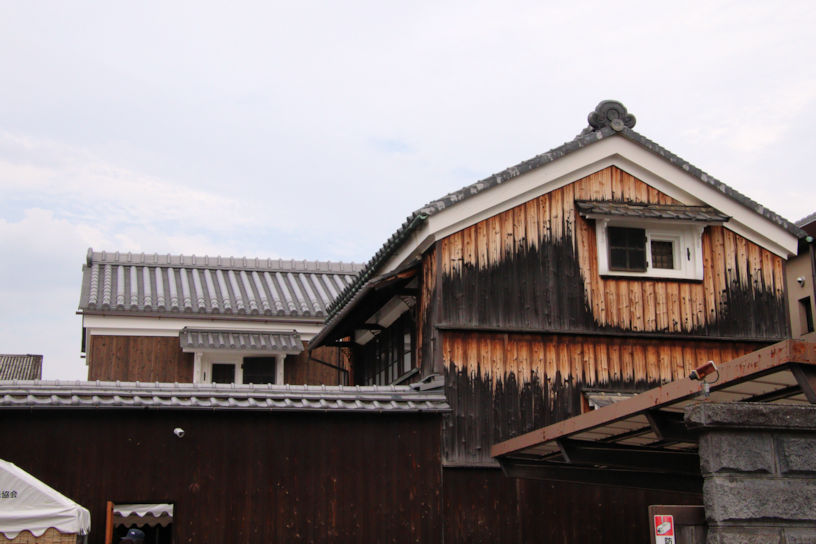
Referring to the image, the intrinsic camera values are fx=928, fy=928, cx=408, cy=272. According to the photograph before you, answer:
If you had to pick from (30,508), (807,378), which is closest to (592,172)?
(807,378)

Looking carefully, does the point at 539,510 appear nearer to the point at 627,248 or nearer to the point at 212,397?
the point at 627,248

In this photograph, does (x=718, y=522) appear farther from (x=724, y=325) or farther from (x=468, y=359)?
(x=724, y=325)

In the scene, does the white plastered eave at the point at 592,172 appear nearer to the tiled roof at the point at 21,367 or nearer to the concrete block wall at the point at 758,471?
the concrete block wall at the point at 758,471

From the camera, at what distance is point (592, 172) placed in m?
15.3

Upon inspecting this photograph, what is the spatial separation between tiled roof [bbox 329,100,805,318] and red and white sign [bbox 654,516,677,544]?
801 centimetres

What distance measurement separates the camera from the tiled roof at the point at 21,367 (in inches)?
1555

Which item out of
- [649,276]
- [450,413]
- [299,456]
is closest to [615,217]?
[649,276]

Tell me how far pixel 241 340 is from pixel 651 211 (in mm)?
11889

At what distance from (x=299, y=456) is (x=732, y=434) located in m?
7.82

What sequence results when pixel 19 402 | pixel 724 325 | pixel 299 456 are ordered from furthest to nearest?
pixel 724 325 → pixel 299 456 → pixel 19 402

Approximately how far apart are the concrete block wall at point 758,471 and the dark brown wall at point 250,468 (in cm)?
739

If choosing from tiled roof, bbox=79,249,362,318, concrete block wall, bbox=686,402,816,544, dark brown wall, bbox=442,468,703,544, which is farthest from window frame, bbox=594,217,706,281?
tiled roof, bbox=79,249,362,318

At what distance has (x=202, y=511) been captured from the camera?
12.5 m

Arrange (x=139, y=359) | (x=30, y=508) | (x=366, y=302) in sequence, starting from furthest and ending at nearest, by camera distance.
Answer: (x=139, y=359)
(x=366, y=302)
(x=30, y=508)
